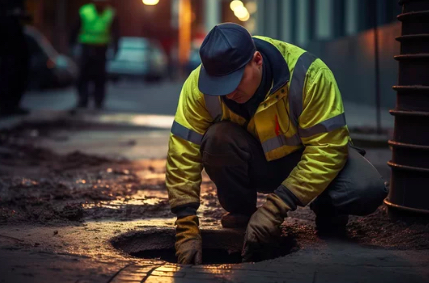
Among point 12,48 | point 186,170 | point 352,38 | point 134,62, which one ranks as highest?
point 12,48

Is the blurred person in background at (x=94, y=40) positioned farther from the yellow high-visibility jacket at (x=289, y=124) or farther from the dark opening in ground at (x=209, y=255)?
the yellow high-visibility jacket at (x=289, y=124)

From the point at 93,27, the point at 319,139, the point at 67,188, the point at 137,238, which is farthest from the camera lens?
the point at 93,27

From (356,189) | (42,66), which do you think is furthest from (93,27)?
(356,189)

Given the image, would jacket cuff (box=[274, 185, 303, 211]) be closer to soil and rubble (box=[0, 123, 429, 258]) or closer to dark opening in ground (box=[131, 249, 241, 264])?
soil and rubble (box=[0, 123, 429, 258])

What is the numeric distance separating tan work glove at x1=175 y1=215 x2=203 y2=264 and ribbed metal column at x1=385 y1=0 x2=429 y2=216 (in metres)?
1.06

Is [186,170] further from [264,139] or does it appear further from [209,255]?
[209,255]

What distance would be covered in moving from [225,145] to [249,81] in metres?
0.46

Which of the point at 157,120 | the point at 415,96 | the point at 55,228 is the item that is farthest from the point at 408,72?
the point at 157,120

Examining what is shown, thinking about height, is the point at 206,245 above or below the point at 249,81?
below

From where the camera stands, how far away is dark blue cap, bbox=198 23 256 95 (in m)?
3.32

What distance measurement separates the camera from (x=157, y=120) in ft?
37.1

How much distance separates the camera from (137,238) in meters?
3.95

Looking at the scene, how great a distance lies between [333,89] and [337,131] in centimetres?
19

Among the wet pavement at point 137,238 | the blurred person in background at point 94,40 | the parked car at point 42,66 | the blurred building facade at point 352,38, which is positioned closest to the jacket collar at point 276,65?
the wet pavement at point 137,238
